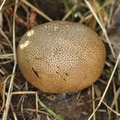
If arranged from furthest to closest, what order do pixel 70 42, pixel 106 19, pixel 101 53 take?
1. pixel 106 19
2. pixel 101 53
3. pixel 70 42

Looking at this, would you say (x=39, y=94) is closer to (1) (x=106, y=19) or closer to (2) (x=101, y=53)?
(2) (x=101, y=53)


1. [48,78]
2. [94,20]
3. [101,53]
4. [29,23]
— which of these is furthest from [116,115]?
[29,23]

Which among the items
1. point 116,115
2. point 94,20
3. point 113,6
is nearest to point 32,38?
point 94,20

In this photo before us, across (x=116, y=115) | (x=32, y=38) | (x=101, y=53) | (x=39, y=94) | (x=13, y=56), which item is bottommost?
(x=116, y=115)

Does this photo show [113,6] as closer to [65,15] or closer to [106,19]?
[106,19]

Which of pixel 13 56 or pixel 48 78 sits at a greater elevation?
pixel 13 56

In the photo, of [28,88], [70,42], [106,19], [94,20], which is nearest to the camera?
[70,42]

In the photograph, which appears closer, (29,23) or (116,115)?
(116,115)
